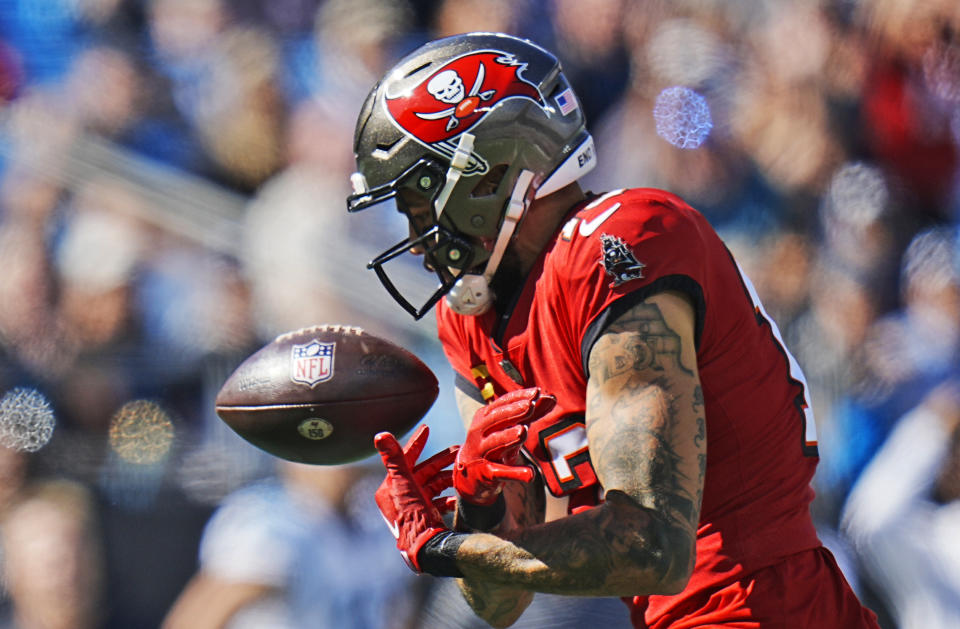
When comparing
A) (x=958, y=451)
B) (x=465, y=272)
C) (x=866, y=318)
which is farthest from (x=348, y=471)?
(x=958, y=451)

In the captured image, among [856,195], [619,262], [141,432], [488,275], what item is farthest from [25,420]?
[856,195]

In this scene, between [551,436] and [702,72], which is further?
[702,72]

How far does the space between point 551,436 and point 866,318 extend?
2.07 metres

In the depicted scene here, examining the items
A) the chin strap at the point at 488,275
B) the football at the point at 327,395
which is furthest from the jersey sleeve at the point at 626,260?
the football at the point at 327,395

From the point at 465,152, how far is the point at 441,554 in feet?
2.61

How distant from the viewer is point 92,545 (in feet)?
11.9

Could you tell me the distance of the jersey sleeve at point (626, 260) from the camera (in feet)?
5.53

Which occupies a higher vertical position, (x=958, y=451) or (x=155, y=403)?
(x=958, y=451)

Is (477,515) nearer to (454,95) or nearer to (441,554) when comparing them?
(441,554)

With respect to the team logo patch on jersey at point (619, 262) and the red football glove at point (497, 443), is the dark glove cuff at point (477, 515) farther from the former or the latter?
the team logo patch on jersey at point (619, 262)

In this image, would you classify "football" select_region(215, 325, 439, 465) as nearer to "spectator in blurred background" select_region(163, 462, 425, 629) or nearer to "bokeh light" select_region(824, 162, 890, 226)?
"spectator in blurred background" select_region(163, 462, 425, 629)

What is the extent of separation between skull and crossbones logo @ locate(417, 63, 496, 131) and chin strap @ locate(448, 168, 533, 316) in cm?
17

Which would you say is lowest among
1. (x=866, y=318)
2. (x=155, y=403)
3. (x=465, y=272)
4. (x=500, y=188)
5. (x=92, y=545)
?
(x=92, y=545)

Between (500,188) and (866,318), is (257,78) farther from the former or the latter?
(866,318)
